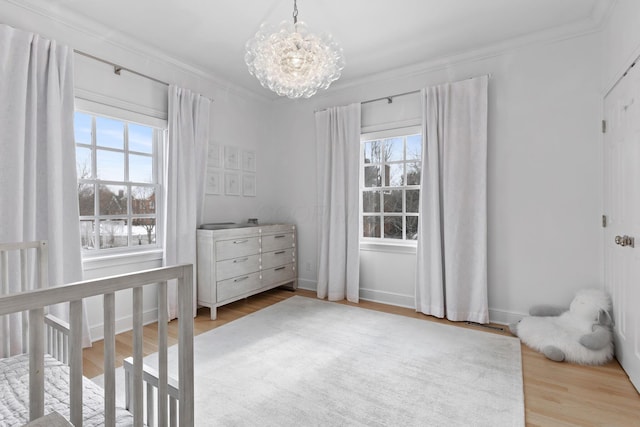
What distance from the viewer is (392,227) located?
3.71m

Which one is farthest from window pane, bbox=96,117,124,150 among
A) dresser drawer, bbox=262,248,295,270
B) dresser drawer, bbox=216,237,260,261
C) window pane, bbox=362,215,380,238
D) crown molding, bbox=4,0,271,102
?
window pane, bbox=362,215,380,238

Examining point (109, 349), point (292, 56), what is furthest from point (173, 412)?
point (292, 56)

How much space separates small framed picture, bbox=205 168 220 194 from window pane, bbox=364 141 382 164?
1751 mm

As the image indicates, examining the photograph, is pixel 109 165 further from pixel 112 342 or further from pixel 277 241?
pixel 112 342

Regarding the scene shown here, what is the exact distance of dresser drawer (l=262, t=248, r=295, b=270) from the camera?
12.4ft

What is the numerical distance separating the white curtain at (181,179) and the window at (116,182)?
198 mm

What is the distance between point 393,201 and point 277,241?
4.77 feet

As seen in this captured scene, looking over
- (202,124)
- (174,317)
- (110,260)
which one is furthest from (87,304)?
(202,124)

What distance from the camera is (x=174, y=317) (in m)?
3.18

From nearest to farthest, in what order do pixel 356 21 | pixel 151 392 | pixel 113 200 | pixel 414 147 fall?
1. pixel 151 392
2. pixel 356 21
3. pixel 113 200
4. pixel 414 147

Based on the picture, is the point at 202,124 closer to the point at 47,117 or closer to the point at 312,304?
the point at 47,117

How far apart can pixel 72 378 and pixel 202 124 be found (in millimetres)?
2968

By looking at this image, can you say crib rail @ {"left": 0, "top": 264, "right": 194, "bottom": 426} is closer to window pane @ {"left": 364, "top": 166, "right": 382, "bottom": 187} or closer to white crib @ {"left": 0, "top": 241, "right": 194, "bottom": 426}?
white crib @ {"left": 0, "top": 241, "right": 194, "bottom": 426}

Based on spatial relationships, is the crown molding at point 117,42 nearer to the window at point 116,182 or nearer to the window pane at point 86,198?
the window at point 116,182
